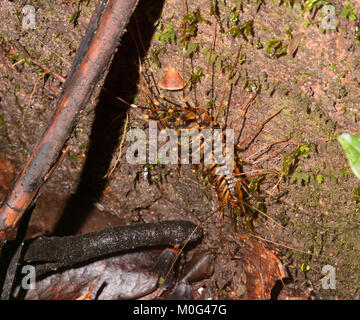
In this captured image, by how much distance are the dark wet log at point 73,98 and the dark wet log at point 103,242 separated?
28cm

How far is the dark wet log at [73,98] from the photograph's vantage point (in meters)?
1.53

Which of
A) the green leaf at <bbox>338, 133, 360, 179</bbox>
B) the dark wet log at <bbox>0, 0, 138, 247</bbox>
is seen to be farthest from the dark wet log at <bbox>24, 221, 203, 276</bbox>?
the green leaf at <bbox>338, 133, 360, 179</bbox>

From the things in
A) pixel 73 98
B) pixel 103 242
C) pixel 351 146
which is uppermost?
pixel 73 98

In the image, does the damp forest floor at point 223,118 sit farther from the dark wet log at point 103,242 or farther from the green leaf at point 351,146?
the green leaf at point 351,146

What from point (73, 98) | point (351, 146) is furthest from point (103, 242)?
point (351, 146)

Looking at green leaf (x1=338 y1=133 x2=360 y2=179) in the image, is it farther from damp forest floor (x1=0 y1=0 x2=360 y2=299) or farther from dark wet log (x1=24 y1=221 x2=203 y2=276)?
dark wet log (x1=24 y1=221 x2=203 y2=276)

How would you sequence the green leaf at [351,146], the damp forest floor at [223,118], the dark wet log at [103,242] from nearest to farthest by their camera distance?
the green leaf at [351,146] < the damp forest floor at [223,118] < the dark wet log at [103,242]

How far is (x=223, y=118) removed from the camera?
2014 mm

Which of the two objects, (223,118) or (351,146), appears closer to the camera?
(351,146)

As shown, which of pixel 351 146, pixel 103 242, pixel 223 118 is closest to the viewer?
pixel 351 146

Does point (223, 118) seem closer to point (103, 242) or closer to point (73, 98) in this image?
point (73, 98)

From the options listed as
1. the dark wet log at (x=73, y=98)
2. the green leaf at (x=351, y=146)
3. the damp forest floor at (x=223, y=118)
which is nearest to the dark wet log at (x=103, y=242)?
the damp forest floor at (x=223, y=118)

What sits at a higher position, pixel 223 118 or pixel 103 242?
pixel 223 118

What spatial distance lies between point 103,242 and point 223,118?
1.03 meters
